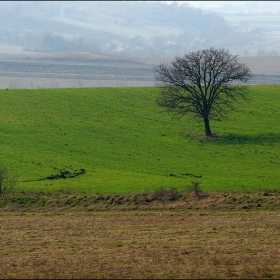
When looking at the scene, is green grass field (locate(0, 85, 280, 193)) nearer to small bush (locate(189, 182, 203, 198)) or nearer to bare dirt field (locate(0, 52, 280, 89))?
small bush (locate(189, 182, 203, 198))

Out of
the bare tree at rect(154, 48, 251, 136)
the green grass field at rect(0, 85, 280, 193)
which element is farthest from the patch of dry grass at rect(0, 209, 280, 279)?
the bare tree at rect(154, 48, 251, 136)

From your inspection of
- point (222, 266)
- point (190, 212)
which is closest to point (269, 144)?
point (190, 212)

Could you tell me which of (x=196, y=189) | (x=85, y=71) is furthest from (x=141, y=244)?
(x=85, y=71)

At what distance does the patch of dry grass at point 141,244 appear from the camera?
19625 mm

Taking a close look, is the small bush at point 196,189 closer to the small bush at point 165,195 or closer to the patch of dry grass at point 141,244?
the small bush at point 165,195

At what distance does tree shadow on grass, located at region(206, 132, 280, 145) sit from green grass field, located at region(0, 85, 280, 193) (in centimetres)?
9

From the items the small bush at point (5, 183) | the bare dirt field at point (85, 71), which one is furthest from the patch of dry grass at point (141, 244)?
the bare dirt field at point (85, 71)

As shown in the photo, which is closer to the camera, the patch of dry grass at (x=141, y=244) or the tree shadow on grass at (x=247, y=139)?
the patch of dry grass at (x=141, y=244)

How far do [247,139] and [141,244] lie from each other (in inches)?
1250

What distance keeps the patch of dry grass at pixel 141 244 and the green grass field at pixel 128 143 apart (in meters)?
6.71

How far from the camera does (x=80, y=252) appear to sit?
23359 millimetres

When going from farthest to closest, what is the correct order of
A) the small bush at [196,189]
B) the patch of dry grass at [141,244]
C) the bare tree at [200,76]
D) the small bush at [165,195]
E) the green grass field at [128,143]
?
1. the bare tree at [200,76]
2. the green grass field at [128,143]
3. the small bush at [196,189]
4. the small bush at [165,195]
5. the patch of dry grass at [141,244]

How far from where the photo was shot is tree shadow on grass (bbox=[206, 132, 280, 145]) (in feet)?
177

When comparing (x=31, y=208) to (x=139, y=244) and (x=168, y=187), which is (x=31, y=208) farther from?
(x=139, y=244)
